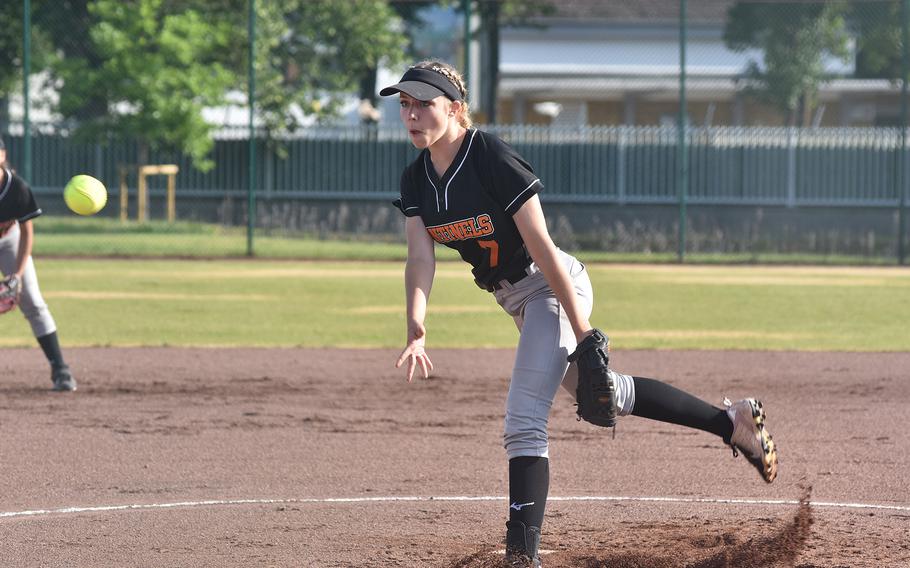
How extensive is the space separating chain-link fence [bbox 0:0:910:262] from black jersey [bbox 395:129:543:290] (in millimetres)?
14387

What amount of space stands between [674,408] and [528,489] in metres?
0.69

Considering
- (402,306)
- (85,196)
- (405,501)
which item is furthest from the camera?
(402,306)

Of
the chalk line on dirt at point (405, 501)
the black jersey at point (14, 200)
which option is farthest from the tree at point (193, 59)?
the chalk line on dirt at point (405, 501)

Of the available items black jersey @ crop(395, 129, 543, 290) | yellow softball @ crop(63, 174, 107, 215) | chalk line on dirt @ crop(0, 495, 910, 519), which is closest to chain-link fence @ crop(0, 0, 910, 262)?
yellow softball @ crop(63, 174, 107, 215)

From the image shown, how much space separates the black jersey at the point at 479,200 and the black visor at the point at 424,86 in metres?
0.20

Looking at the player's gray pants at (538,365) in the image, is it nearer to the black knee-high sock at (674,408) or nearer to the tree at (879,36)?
the black knee-high sock at (674,408)

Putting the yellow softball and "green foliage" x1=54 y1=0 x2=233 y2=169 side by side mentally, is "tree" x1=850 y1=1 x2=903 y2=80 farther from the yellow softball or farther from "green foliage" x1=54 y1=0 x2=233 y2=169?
the yellow softball

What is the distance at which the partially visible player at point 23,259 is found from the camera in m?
8.44

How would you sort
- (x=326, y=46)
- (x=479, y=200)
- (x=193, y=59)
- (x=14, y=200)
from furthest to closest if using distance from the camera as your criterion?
(x=326, y=46), (x=193, y=59), (x=14, y=200), (x=479, y=200)

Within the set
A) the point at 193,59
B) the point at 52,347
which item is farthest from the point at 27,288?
the point at 193,59

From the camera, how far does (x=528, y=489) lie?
14.9 feet

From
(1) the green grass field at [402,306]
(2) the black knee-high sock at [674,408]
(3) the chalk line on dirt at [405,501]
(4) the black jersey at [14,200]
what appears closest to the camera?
(2) the black knee-high sock at [674,408]

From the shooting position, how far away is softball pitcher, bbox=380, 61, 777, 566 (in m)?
4.54

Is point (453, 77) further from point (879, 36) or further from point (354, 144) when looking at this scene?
point (879, 36)
